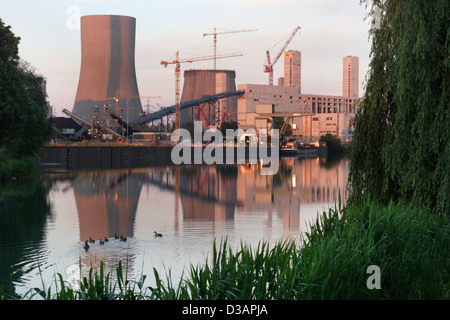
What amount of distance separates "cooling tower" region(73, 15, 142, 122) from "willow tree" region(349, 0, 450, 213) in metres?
119

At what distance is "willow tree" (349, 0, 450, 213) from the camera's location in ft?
47.3

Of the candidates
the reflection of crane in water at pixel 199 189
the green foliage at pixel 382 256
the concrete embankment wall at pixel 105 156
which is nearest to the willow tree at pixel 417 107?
the green foliage at pixel 382 256

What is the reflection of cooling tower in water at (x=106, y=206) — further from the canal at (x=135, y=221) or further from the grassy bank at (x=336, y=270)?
the grassy bank at (x=336, y=270)

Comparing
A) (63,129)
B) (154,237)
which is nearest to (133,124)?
(63,129)

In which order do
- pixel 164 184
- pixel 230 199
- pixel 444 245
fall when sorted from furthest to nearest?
1. pixel 164 184
2. pixel 230 199
3. pixel 444 245

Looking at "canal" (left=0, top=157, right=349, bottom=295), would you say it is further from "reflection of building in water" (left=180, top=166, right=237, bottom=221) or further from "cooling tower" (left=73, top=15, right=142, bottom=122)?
"cooling tower" (left=73, top=15, right=142, bottom=122)

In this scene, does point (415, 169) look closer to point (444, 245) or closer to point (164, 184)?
point (444, 245)

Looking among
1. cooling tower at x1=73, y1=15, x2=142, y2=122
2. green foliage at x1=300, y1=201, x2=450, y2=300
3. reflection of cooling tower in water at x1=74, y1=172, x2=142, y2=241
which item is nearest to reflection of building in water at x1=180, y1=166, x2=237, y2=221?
reflection of cooling tower in water at x1=74, y1=172, x2=142, y2=241

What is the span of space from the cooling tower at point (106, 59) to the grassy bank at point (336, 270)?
123 metres

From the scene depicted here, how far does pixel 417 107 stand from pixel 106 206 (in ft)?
73.5

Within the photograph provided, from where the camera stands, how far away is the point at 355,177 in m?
17.2

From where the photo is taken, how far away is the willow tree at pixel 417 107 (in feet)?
47.3

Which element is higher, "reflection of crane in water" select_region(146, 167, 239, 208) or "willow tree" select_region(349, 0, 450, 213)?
"willow tree" select_region(349, 0, 450, 213)
